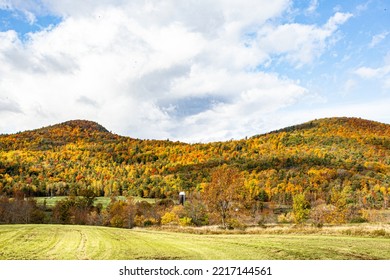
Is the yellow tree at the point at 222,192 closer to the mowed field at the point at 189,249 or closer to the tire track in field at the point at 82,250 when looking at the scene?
the mowed field at the point at 189,249

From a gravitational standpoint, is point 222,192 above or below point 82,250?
above

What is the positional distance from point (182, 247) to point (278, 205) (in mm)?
109756

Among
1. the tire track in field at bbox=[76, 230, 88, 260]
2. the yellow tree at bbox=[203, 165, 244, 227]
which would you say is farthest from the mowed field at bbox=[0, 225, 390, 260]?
the yellow tree at bbox=[203, 165, 244, 227]

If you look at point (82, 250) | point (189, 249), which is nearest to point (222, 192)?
point (189, 249)

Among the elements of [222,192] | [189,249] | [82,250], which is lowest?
[189,249]

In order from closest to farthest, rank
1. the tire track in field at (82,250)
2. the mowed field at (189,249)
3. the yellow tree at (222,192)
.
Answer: the mowed field at (189,249), the tire track in field at (82,250), the yellow tree at (222,192)

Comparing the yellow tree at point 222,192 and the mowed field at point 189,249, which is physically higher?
the yellow tree at point 222,192

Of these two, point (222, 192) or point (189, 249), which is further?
point (222, 192)

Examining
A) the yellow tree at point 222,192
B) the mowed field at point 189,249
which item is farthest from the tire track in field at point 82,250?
the yellow tree at point 222,192

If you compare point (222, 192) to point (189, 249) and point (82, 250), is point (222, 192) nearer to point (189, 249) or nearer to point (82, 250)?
point (189, 249)

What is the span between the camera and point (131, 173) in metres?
191

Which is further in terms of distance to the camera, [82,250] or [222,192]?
[222,192]

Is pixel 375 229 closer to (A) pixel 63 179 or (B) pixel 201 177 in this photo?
(B) pixel 201 177

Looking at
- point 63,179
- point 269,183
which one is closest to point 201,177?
point 269,183
